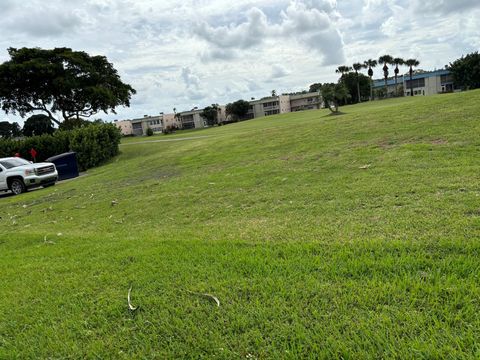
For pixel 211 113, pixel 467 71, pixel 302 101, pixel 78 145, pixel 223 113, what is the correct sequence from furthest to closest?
1. pixel 302 101
2. pixel 223 113
3. pixel 211 113
4. pixel 467 71
5. pixel 78 145

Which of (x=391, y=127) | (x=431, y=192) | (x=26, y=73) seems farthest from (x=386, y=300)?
(x=26, y=73)

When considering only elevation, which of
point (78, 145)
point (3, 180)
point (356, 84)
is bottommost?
point (3, 180)

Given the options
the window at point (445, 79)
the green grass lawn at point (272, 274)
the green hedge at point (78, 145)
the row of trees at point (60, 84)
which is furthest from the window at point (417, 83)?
the green grass lawn at point (272, 274)

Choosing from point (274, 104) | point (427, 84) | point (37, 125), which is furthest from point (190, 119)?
point (427, 84)

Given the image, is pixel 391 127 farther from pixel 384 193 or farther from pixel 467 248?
pixel 467 248

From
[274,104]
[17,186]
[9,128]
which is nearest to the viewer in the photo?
[17,186]

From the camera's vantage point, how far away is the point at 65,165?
21328 millimetres

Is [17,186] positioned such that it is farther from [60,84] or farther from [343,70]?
[343,70]

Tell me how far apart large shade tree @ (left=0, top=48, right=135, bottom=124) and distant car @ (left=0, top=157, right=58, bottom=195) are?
60.5ft

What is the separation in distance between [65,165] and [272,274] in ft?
67.9

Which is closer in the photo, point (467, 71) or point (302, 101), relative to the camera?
point (467, 71)

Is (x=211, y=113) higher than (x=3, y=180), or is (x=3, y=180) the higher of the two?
(x=211, y=113)

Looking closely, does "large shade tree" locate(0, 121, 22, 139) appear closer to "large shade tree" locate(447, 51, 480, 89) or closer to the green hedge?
the green hedge

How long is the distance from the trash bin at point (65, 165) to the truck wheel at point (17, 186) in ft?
15.2
